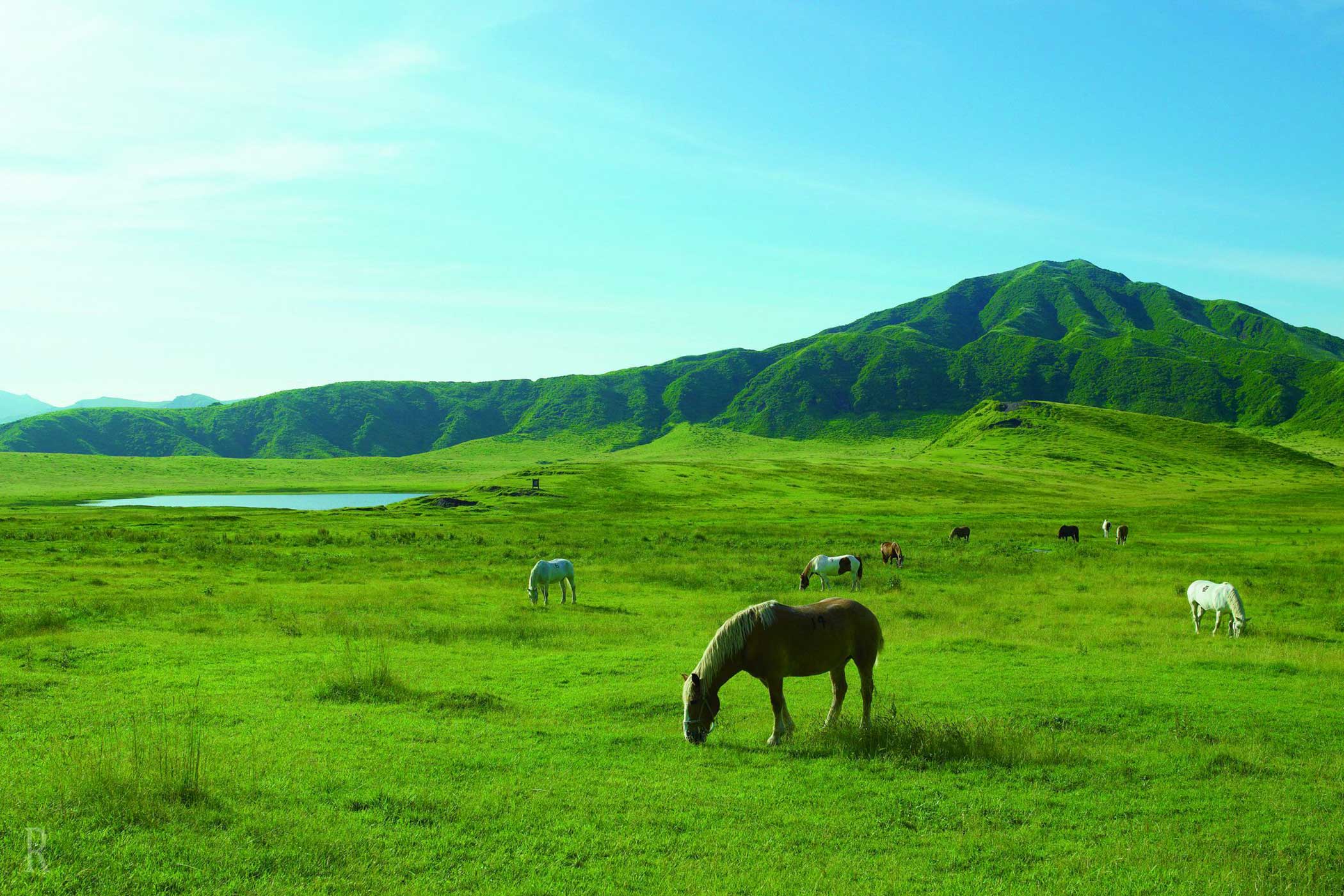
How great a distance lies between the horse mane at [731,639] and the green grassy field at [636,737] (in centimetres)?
134

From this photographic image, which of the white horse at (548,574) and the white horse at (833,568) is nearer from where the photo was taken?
the white horse at (548,574)

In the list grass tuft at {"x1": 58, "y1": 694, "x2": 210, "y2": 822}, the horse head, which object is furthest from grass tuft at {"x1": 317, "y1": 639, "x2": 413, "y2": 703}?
the horse head

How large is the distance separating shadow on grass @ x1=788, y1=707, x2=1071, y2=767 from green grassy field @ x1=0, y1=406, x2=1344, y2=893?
6 cm

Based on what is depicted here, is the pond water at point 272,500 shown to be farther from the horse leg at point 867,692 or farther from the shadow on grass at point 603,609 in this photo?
the horse leg at point 867,692

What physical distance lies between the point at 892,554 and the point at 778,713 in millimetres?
28945

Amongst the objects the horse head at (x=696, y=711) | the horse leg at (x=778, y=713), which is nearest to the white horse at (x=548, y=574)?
the horse head at (x=696, y=711)

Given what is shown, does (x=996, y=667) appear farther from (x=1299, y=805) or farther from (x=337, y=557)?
(x=337, y=557)

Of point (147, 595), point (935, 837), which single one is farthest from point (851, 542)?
point (935, 837)

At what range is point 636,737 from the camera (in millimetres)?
13242

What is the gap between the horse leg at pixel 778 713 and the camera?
42.0 ft

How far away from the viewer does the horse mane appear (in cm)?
1277

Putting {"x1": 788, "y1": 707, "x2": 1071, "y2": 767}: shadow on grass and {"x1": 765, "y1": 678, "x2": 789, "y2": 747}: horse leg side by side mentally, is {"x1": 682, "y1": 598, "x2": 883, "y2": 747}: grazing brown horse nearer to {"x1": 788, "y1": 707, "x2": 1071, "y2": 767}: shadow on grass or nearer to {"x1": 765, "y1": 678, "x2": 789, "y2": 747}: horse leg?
{"x1": 765, "y1": 678, "x2": 789, "y2": 747}: horse leg

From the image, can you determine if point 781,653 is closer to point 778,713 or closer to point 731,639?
point 731,639

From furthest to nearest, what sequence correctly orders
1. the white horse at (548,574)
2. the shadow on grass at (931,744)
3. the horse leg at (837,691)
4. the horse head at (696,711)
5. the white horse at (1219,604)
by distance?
the white horse at (548,574) → the white horse at (1219,604) → the horse leg at (837,691) → the horse head at (696,711) → the shadow on grass at (931,744)
